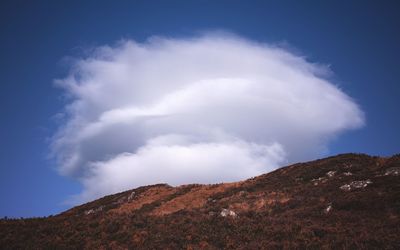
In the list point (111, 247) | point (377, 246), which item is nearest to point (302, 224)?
point (377, 246)

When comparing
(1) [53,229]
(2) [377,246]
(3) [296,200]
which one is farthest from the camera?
(3) [296,200]

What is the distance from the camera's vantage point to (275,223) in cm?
1998

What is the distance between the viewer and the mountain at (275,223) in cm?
1686

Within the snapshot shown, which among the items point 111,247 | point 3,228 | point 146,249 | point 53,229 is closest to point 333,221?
point 146,249

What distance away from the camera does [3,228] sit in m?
20.6

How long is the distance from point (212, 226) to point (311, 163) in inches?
955

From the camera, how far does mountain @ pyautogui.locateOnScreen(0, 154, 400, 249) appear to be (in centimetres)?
1686

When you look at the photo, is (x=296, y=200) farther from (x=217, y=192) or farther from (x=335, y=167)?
(x=217, y=192)

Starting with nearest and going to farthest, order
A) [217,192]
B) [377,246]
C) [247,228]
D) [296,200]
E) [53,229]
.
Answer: [377,246]
[247,228]
[53,229]
[296,200]
[217,192]

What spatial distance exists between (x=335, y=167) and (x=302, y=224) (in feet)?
59.9

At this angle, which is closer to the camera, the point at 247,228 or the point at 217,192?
the point at 247,228

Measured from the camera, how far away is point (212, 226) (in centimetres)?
1970

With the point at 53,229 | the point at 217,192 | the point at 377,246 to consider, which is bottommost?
the point at 377,246

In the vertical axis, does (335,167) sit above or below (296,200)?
above
